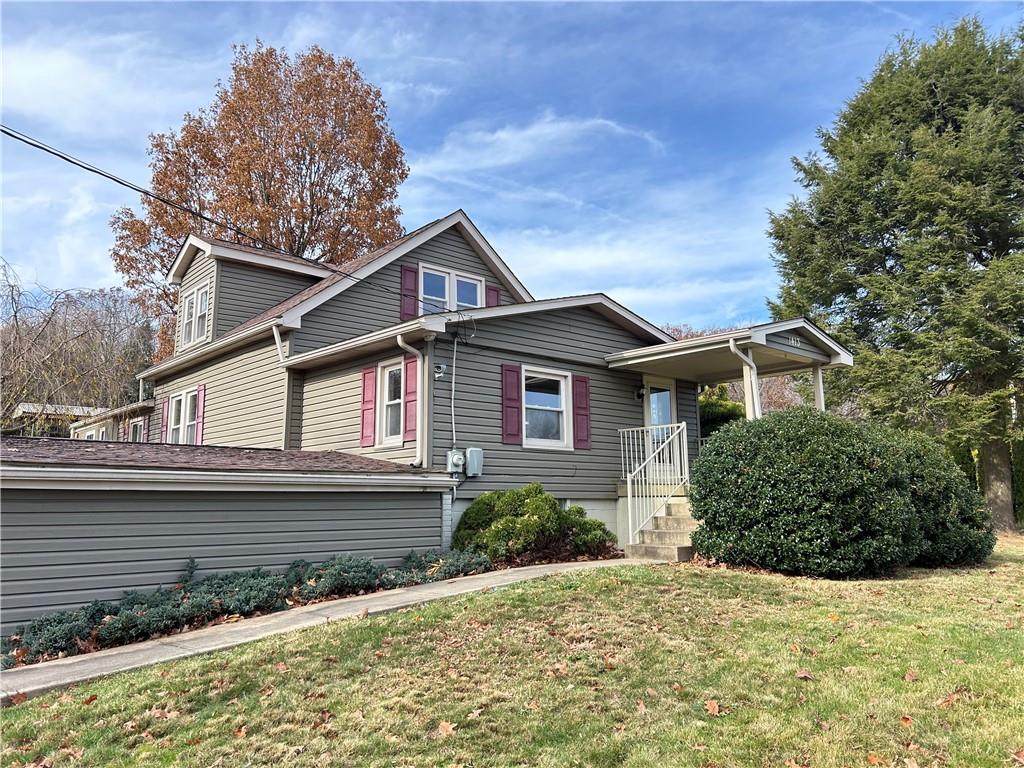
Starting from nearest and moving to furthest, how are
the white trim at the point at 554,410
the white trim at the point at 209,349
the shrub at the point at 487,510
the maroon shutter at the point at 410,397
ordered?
the shrub at the point at 487,510
the maroon shutter at the point at 410,397
the white trim at the point at 554,410
the white trim at the point at 209,349

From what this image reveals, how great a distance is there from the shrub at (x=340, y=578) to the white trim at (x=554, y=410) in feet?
12.8

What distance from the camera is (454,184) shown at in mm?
16172

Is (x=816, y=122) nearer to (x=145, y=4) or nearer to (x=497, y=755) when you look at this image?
(x=145, y=4)

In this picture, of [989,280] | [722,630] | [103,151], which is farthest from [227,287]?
[989,280]

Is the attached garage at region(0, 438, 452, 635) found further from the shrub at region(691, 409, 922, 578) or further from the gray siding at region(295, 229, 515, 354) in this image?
the gray siding at region(295, 229, 515, 354)

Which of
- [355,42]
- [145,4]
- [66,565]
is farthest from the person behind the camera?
[355,42]

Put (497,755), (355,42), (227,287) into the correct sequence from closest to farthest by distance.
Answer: (497,755) < (355,42) < (227,287)

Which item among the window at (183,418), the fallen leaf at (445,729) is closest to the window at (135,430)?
the window at (183,418)

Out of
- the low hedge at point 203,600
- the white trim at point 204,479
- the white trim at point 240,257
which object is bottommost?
the low hedge at point 203,600

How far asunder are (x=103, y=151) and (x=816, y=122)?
774 inches

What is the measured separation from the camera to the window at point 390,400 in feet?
36.4

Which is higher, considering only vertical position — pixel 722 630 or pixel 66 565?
pixel 66 565

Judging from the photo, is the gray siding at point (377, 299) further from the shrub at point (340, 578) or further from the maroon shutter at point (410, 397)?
the shrub at point (340, 578)

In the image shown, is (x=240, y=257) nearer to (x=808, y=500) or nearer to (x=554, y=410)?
(x=554, y=410)
